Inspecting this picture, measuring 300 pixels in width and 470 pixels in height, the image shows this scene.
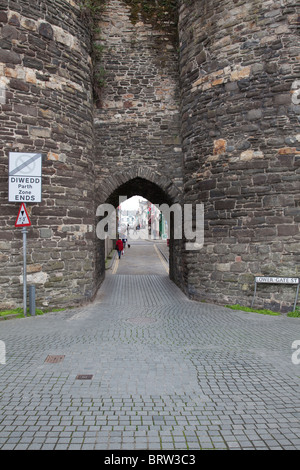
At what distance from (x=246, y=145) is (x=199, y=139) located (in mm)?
1478

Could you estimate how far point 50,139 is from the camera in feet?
26.0

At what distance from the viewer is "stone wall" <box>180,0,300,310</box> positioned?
7625mm

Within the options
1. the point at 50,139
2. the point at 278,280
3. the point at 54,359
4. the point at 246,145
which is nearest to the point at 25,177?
the point at 50,139

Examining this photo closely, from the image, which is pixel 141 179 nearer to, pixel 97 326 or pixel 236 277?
pixel 236 277

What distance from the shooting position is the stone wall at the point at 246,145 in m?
7.62

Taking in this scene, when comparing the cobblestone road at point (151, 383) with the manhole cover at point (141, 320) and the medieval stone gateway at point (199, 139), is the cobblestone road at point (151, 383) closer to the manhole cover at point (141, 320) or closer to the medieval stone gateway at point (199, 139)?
the manhole cover at point (141, 320)

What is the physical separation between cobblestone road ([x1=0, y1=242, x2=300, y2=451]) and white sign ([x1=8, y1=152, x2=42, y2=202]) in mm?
2680

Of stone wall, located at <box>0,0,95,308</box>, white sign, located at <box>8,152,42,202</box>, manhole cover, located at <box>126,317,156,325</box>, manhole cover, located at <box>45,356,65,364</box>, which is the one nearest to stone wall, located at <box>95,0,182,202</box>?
stone wall, located at <box>0,0,95,308</box>

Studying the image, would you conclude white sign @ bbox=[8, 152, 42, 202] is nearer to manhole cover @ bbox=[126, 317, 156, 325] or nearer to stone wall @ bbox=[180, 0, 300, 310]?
manhole cover @ bbox=[126, 317, 156, 325]

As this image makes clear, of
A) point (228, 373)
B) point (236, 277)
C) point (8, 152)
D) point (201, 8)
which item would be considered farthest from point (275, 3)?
point (228, 373)

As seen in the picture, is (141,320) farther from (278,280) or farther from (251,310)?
(278,280)

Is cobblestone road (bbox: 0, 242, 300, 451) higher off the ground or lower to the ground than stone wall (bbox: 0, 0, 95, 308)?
lower

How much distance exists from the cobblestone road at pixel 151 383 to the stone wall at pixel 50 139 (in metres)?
1.30

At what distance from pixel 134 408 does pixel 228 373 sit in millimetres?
1470
